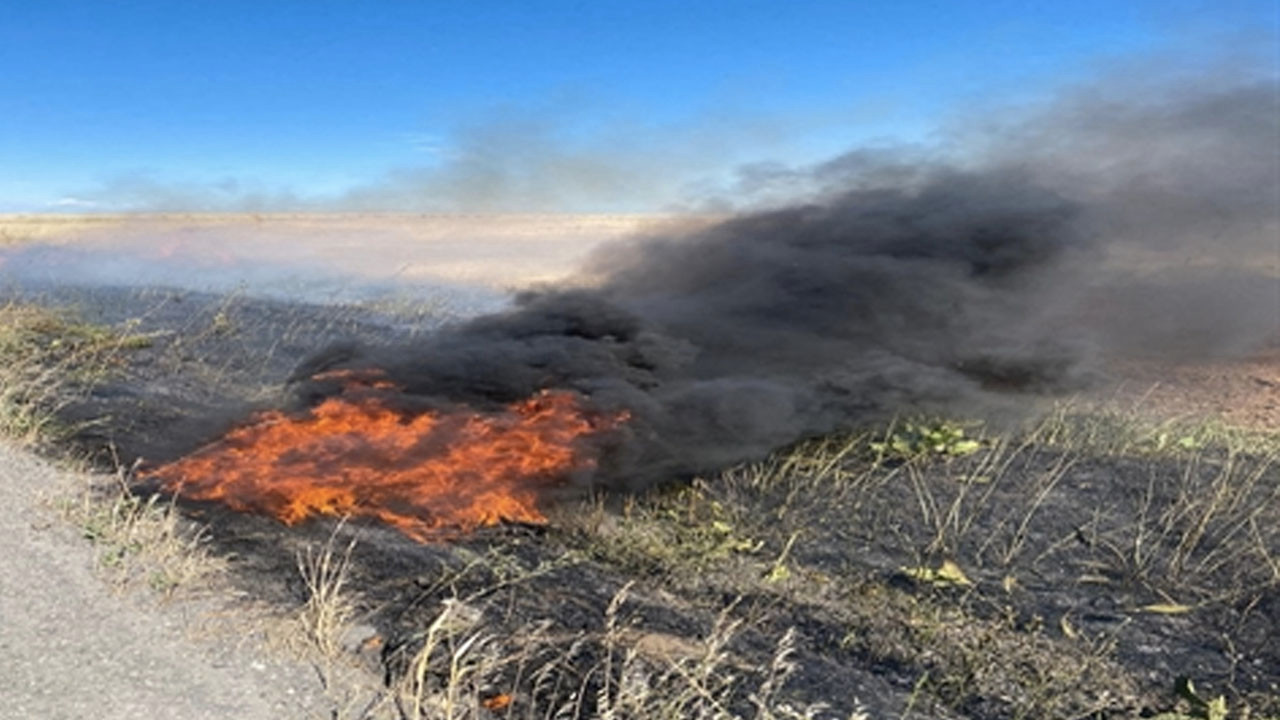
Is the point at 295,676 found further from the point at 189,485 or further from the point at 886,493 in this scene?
the point at 886,493

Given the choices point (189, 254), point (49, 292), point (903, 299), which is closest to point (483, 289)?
point (49, 292)

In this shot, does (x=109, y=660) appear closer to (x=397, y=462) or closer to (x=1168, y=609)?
(x=397, y=462)

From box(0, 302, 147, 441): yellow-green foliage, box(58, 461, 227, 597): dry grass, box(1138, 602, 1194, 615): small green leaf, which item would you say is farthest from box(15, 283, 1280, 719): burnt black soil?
box(0, 302, 147, 441): yellow-green foliage

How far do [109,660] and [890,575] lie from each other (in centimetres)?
420

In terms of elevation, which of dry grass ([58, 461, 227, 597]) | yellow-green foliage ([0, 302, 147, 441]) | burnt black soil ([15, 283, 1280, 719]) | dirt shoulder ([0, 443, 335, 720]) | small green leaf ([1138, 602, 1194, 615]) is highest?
yellow-green foliage ([0, 302, 147, 441])

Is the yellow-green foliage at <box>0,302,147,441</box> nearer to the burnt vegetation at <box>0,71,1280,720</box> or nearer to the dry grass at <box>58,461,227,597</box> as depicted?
the burnt vegetation at <box>0,71,1280,720</box>

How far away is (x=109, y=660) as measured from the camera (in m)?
4.29

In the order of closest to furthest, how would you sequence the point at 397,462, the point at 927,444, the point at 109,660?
the point at 109,660
the point at 397,462
the point at 927,444

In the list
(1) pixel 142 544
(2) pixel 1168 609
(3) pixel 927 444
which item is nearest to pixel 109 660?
(1) pixel 142 544

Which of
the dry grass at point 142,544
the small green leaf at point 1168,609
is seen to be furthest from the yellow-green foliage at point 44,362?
the small green leaf at point 1168,609

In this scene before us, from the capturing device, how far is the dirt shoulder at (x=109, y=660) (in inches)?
155

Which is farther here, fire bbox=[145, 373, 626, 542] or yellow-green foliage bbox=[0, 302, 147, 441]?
yellow-green foliage bbox=[0, 302, 147, 441]

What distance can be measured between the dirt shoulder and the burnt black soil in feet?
1.71

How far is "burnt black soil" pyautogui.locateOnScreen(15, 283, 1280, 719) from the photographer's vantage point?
470cm
